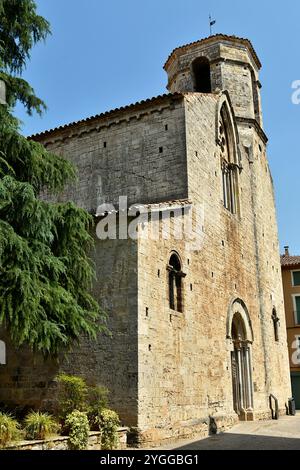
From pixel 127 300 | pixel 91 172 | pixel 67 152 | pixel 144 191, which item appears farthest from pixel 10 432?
pixel 67 152

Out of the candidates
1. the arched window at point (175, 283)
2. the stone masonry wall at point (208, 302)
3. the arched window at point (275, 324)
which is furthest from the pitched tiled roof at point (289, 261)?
the arched window at point (175, 283)

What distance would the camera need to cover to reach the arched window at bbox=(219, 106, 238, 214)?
18172 millimetres

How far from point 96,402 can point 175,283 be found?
360cm

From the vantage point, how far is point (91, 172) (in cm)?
1667

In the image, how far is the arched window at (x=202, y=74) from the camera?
68.1 ft

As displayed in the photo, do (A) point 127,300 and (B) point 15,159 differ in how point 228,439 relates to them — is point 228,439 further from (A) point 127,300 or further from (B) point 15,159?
(B) point 15,159

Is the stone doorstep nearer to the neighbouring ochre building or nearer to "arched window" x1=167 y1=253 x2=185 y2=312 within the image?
"arched window" x1=167 y1=253 x2=185 y2=312

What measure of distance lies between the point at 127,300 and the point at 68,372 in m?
2.14

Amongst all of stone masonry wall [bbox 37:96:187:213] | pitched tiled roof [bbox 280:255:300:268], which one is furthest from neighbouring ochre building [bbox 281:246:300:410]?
stone masonry wall [bbox 37:96:187:213]

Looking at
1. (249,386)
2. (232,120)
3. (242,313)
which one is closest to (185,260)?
(242,313)

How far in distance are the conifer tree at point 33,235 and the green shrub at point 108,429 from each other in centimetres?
161

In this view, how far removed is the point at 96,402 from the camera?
10352 millimetres

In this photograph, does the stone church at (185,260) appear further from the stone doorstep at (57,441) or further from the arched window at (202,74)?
the stone doorstep at (57,441)

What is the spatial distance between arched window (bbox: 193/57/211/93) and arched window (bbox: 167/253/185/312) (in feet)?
34.4
